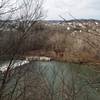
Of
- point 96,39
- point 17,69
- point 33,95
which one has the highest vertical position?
point 96,39

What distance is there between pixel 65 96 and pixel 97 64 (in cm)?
556

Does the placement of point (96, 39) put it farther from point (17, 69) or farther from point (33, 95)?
Answer: point (33, 95)

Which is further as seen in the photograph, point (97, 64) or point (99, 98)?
point (99, 98)

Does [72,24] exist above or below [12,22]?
above

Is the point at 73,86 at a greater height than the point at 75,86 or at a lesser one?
greater

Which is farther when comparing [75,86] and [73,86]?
[75,86]

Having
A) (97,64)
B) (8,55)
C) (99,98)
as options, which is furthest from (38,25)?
(99,98)

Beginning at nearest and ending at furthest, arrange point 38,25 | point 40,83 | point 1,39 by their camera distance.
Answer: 1. point 1,39
2. point 38,25
3. point 40,83

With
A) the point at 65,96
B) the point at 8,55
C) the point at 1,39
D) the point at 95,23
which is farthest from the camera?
the point at 65,96

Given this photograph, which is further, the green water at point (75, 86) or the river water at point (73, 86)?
the river water at point (73, 86)

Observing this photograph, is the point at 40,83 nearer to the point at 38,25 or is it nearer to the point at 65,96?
the point at 65,96

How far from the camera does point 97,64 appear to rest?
1.01 metres

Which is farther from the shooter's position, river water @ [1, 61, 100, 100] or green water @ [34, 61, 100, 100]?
river water @ [1, 61, 100, 100]

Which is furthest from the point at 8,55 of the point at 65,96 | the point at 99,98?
the point at 99,98
